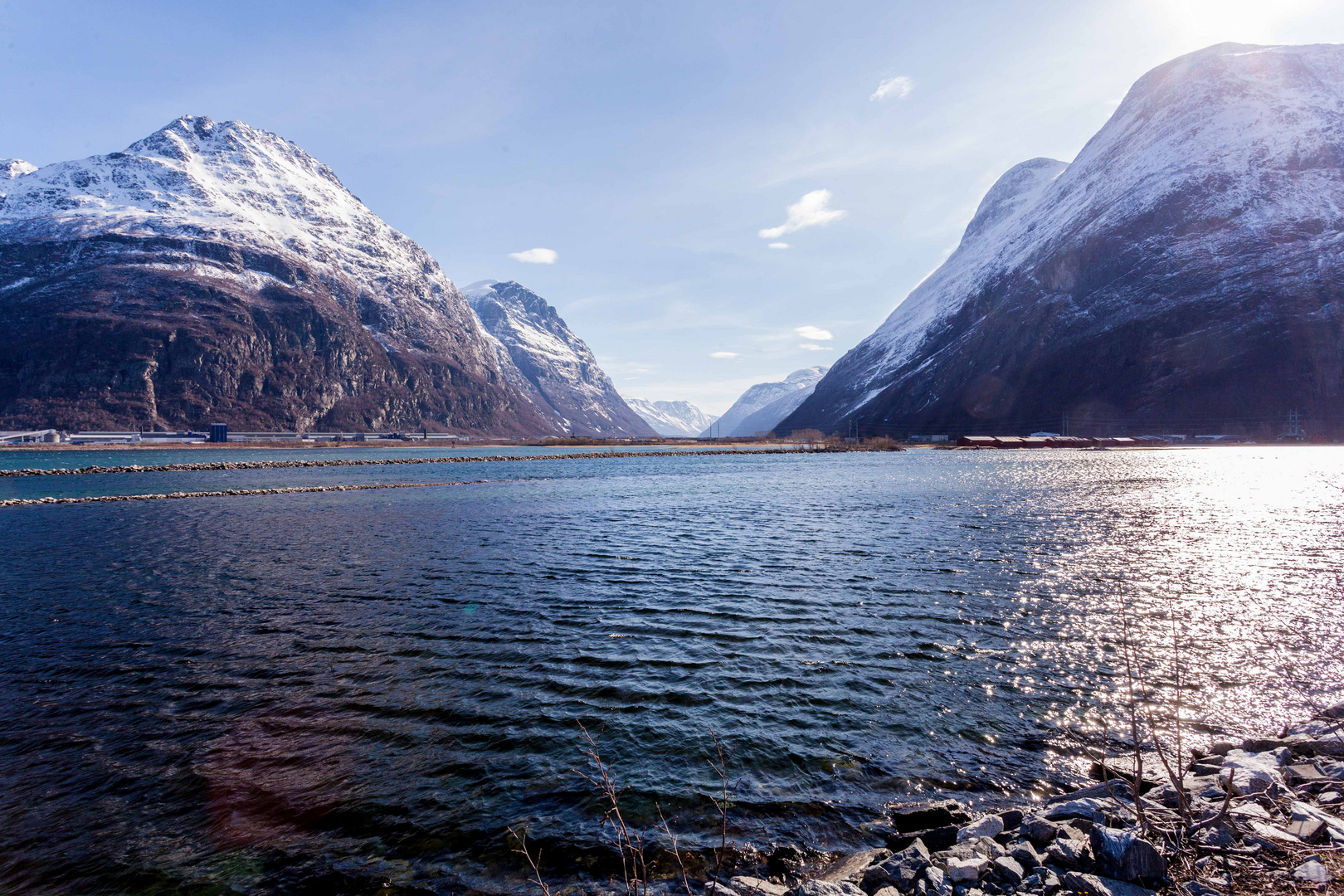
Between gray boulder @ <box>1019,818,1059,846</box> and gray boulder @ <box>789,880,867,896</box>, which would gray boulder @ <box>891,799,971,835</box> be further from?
gray boulder @ <box>789,880,867,896</box>

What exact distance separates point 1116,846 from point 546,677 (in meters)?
11.9

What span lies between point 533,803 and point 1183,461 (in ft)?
456

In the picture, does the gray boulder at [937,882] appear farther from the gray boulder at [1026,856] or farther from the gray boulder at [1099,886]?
the gray boulder at [1099,886]

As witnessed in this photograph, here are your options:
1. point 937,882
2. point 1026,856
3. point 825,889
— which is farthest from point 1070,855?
point 825,889

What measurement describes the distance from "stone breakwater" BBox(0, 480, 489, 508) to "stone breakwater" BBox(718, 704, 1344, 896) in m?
71.1

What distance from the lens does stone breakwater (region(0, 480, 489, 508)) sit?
2222 inches

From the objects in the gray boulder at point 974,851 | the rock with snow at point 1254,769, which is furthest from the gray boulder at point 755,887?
the rock with snow at point 1254,769

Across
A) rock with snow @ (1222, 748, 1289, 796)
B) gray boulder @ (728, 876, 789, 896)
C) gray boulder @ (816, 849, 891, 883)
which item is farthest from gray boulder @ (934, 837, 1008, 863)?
rock with snow @ (1222, 748, 1289, 796)

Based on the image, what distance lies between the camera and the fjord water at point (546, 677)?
970 cm

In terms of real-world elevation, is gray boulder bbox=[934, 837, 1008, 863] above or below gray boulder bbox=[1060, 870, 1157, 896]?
below

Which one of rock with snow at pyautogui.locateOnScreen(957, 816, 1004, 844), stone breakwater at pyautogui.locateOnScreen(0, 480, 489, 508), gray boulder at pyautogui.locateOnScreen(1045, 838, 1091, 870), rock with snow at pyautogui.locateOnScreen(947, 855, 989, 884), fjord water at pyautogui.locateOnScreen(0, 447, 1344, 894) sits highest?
gray boulder at pyautogui.locateOnScreen(1045, 838, 1091, 870)

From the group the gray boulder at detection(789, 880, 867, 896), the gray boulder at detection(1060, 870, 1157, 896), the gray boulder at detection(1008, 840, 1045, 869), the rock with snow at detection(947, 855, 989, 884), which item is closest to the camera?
the gray boulder at detection(1060, 870, 1157, 896)

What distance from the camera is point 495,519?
148 feet

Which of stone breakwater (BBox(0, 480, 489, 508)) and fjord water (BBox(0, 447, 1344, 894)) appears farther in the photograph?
stone breakwater (BBox(0, 480, 489, 508))
